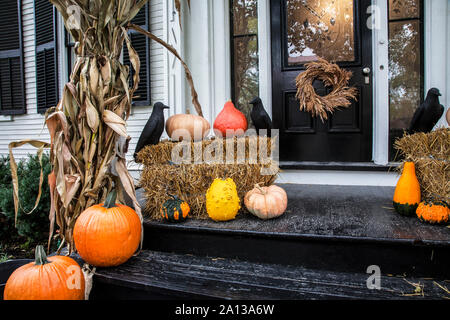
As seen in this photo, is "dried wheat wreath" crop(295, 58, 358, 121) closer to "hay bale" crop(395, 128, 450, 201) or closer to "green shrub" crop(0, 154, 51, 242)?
"hay bale" crop(395, 128, 450, 201)

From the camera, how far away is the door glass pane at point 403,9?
2797 mm

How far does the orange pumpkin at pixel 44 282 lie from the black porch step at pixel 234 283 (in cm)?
16

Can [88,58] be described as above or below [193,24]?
below

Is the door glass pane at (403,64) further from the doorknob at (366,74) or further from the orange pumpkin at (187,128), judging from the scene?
the orange pumpkin at (187,128)

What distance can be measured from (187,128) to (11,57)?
371cm

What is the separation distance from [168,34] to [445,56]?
2.66m

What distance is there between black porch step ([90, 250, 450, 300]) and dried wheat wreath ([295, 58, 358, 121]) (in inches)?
73.8

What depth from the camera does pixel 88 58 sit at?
1.55m

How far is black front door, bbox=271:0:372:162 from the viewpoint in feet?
9.48

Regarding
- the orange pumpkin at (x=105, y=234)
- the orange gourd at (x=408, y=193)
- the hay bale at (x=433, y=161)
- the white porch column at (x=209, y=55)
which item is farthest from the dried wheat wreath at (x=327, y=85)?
the orange pumpkin at (x=105, y=234)

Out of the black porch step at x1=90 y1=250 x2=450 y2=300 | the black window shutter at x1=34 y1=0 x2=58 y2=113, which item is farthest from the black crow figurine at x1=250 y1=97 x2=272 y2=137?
the black window shutter at x1=34 y1=0 x2=58 y2=113

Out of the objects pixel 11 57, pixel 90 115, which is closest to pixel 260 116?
pixel 90 115

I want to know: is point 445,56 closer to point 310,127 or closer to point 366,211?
point 310,127
